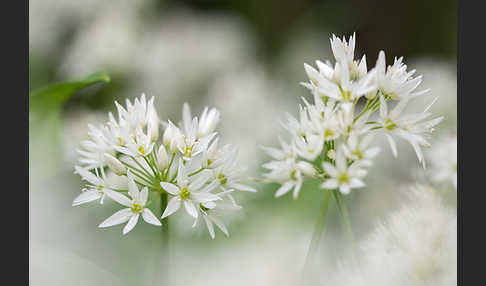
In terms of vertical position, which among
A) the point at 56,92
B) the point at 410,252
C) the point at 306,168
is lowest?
the point at 410,252

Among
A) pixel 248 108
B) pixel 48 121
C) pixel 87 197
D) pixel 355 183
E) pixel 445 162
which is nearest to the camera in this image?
pixel 355 183

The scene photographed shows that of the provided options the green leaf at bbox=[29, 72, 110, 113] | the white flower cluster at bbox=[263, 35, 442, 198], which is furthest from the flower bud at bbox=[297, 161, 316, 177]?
the green leaf at bbox=[29, 72, 110, 113]

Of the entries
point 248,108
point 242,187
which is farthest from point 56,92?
point 248,108

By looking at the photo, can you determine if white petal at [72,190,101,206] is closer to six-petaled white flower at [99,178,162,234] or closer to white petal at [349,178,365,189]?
six-petaled white flower at [99,178,162,234]

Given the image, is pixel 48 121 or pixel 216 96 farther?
pixel 216 96

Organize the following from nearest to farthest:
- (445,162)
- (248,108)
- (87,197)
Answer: (87,197) < (445,162) < (248,108)

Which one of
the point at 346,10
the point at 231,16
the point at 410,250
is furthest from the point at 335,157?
the point at 231,16

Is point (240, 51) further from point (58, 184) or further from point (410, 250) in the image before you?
point (410, 250)

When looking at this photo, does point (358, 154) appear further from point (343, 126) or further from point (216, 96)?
point (216, 96)
